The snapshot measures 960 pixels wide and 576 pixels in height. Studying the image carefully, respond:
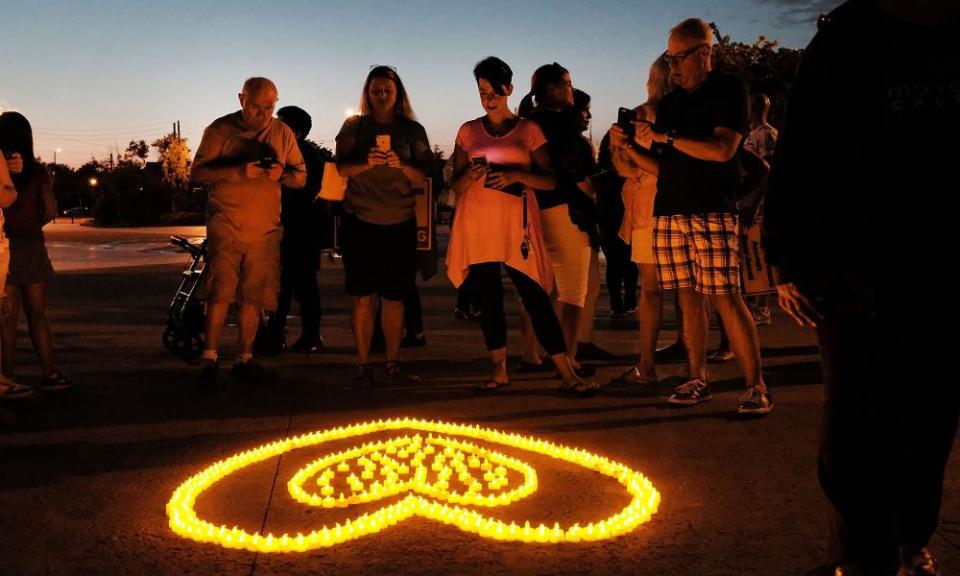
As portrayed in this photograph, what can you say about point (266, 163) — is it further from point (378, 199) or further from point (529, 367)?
point (529, 367)

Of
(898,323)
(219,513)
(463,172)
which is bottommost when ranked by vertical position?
(219,513)

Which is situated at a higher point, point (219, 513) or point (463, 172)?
point (463, 172)

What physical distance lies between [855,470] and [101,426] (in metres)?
4.14

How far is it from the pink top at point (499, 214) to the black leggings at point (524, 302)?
0.07m

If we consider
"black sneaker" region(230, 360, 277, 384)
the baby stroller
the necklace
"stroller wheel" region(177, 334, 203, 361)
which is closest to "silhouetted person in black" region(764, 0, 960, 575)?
the necklace

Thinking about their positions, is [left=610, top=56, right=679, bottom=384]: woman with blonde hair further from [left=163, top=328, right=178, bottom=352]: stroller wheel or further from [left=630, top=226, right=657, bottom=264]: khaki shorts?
[left=163, top=328, right=178, bottom=352]: stroller wheel

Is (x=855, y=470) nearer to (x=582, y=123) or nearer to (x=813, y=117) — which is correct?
(x=813, y=117)

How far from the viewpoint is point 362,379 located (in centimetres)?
614

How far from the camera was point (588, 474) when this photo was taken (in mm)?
4199

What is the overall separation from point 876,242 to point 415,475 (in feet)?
7.70

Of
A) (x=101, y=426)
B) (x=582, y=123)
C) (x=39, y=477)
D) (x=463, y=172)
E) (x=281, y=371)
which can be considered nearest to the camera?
(x=39, y=477)

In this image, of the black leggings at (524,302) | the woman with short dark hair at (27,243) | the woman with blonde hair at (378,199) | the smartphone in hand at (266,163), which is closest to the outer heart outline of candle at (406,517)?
the black leggings at (524,302)

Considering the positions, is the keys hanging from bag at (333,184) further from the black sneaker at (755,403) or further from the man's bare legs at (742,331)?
the black sneaker at (755,403)

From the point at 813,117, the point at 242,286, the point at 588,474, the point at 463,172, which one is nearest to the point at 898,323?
the point at 813,117
